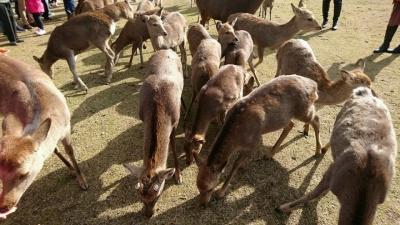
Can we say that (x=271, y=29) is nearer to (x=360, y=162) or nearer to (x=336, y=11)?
(x=336, y=11)

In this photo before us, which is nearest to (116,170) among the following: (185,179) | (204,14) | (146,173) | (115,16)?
(185,179)

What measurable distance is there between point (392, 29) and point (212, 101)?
26.3 feet

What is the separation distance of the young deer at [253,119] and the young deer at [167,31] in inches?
165

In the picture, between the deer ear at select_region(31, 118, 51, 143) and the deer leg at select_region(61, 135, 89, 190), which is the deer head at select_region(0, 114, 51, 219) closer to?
the deer ear at select_region(31, 118, 51, 143)

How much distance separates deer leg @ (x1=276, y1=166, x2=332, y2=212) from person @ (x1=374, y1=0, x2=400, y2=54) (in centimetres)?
784

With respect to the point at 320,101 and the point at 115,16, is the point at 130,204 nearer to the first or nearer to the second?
the point at 320,101

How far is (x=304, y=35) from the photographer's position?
13359 mm

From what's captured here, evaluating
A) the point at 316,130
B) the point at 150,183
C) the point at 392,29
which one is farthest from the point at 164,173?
the point at 392,29

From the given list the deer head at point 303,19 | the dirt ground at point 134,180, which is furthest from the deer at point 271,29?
the dirt ground at point 134,180

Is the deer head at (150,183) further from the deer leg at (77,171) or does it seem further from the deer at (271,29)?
the deer at (271,29)

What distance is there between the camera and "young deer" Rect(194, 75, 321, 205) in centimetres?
560

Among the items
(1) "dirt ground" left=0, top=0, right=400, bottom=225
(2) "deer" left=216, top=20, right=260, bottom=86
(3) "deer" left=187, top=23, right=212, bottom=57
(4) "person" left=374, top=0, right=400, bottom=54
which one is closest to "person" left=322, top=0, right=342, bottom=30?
(4) "person" left=374, top=0, right=400, bottom=54

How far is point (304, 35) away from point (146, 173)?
10.2 m

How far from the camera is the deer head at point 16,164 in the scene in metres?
4.33
